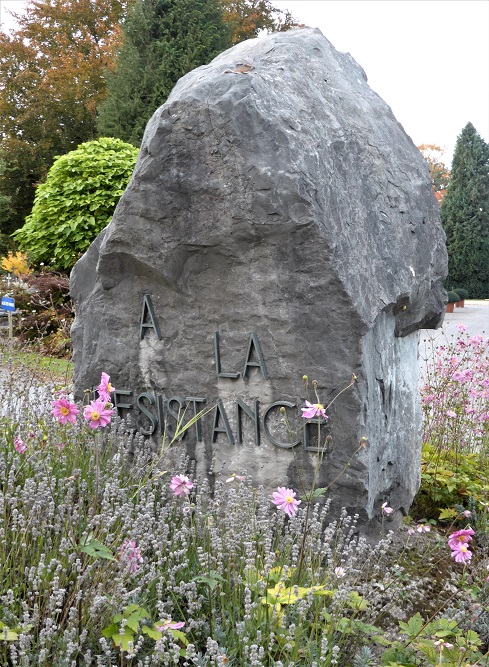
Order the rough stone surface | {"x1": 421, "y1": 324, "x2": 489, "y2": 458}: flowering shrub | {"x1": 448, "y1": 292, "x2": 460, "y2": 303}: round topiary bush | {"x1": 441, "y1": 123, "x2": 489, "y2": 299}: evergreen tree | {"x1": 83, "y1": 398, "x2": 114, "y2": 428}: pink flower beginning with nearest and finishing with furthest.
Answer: {"x1": 83, "y1": 398, "x2": 114, "y2": 428}: pink flower < the rough stone surface < {"x1": 421, "y1": 324, "x2": 489, "y2": 458}: flowering shrub < {"x1": 448, "y1": 292, "x2": 460, "y2": 303}: round topiary bush < {"x1": 441, "y1": 123, "x2": 489, "y2": 299}: evergreen tree

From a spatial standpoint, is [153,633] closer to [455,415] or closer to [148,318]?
[148,318]

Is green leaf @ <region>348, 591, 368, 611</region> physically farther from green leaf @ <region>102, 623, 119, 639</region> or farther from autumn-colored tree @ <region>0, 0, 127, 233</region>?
autumn-colored tree @ <region>0, 0, 127, 233</region>

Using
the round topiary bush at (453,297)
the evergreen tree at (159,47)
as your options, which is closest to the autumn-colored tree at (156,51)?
the evergreen tree at (159,47)

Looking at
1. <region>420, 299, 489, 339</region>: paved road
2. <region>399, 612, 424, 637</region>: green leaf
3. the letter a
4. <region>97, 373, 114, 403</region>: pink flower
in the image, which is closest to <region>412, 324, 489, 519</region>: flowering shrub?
<region>399, 612, 424, 637</region>: green leaf

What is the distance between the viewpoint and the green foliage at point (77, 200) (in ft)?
37.0

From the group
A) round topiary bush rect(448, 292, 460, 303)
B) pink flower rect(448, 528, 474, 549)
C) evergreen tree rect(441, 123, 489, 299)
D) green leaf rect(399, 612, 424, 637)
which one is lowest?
green leaf rect(399, 612, 424, 637)

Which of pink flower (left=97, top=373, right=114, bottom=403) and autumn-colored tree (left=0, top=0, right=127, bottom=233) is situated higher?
autumn-colored tree (left=0, top=0, right=127, bottom=233)

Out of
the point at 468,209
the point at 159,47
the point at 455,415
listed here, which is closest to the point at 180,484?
the point at 455,415

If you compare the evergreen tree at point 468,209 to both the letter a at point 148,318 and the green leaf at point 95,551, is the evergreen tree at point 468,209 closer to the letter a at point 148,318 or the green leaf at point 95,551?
the letter a at point 148,318

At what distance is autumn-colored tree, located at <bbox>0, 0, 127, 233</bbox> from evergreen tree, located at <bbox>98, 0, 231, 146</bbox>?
24.8 ft

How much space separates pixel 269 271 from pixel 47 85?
2030 cm

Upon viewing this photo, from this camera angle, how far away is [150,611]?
221 centimetres

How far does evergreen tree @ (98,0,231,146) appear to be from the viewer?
1269 centimetres

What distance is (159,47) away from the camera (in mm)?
12758
